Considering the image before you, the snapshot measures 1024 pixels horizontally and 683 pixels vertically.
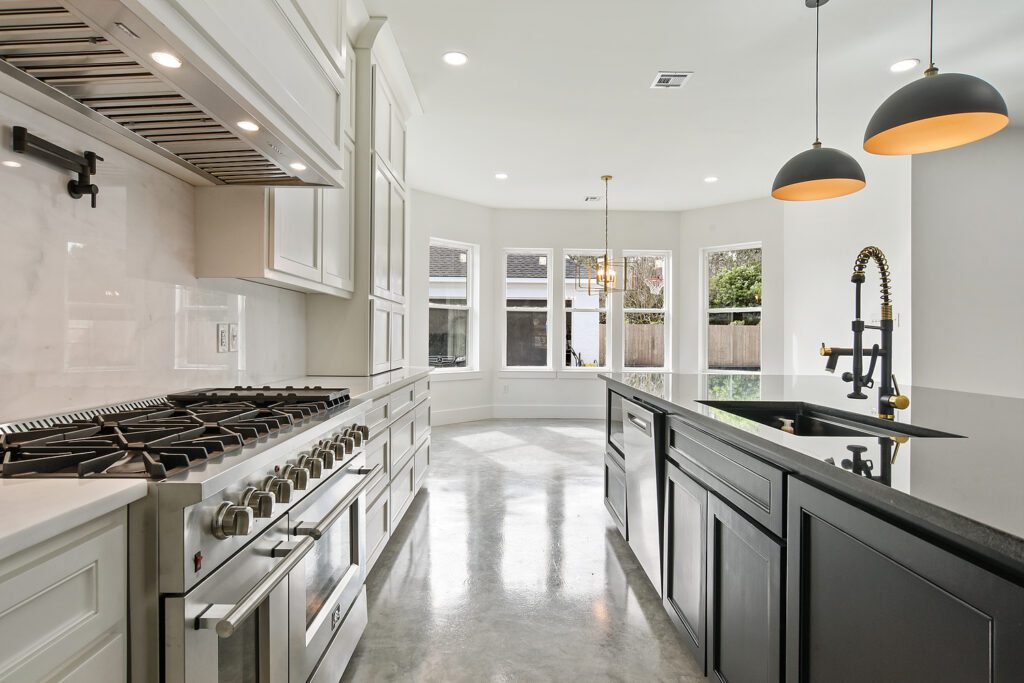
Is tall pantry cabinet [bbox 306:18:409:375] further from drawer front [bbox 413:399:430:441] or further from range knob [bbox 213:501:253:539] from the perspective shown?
range knob [bbox 213:501:253:539]

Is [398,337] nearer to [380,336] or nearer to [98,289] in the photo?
[380,336]

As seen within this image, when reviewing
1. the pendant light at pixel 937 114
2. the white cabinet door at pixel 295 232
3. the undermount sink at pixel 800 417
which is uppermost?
the pendant light at pixel 937 114

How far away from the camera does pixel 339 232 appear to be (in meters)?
2.89

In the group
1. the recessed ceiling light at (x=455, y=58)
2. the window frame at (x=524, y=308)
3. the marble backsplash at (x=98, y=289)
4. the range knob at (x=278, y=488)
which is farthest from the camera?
the window frame at (x=524, y=308)

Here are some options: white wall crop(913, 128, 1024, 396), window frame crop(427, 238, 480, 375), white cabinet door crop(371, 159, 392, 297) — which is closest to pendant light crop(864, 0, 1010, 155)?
white cabinet door crop(371, 159, 392, 297)

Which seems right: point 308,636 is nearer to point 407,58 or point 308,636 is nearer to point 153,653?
point 153,653

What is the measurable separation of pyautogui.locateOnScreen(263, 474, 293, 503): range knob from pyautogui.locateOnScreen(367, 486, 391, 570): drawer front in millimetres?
1220

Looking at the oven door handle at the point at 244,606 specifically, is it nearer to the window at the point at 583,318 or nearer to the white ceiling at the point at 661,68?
the white ceiling at the point at 661,68

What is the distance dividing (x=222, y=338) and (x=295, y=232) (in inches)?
21.0

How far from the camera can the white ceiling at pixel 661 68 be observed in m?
2.95

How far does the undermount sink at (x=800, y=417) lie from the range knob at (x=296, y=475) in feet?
4.42

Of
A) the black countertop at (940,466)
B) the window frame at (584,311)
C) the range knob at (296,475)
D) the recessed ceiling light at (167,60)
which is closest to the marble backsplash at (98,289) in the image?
the recessed ceiling light at (167,60)

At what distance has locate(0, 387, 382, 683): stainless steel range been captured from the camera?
0.87 m

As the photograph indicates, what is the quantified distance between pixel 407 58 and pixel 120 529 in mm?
3338
